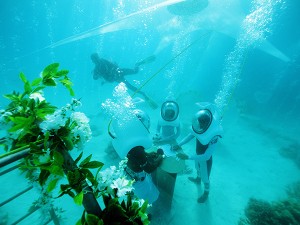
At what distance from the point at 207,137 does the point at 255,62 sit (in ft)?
90.8

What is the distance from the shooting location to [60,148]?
1.09 m

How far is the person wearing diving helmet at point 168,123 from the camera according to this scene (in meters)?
6.69

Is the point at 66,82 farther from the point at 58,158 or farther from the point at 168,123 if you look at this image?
the point at 168,123

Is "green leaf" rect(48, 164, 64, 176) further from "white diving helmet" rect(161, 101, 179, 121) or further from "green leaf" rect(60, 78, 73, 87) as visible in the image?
"white diving helmet" rect(161, 101, 179, 121)

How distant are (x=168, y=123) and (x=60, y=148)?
6.00m

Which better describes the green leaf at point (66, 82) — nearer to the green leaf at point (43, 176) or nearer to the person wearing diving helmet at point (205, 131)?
the green leaf at point (43, 176)

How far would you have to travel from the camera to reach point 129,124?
3.47 m

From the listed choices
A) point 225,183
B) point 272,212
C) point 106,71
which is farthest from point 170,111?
point 106,71

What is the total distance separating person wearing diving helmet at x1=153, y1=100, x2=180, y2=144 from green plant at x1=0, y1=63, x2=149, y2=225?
546 cm

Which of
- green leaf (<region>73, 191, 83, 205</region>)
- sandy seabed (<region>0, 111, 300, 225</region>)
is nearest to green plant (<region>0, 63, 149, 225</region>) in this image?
green leaf (<region>73, 191, 83, 205</region>)

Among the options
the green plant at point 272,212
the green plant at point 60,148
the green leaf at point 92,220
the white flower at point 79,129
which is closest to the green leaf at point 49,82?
the green plant at point 60,148

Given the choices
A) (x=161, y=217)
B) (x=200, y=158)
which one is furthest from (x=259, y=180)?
(x=161, y=217)

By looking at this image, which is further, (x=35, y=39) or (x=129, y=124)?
(x=35, y=39)

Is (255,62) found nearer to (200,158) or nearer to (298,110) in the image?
(298,110)
